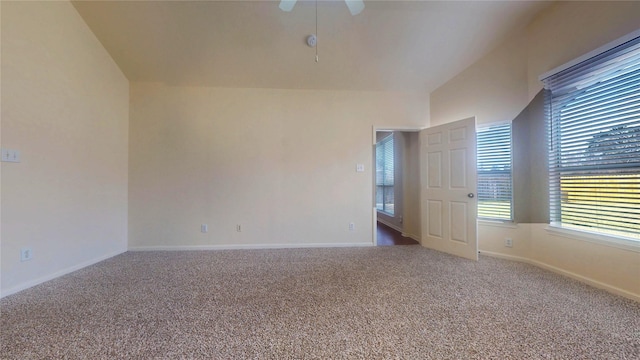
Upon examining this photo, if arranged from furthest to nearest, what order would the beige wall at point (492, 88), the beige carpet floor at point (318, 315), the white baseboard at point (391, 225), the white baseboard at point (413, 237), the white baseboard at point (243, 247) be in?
the white baseboard at point (391, 225) → the white baseboard at point (413, 237) → the white baseboard at point (243, 247) → the beige wall at point (492, 88) → the beige carpet floor at point (318, 315)

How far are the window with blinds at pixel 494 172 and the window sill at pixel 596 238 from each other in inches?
20.1

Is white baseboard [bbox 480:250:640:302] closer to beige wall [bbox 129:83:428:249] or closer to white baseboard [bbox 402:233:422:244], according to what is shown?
white baseboard [bbox 402:233:422:244]

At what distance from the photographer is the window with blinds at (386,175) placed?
19.5 ft

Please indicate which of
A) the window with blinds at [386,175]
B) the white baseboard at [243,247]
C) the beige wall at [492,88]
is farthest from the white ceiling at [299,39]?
the white baseboard at [243,247]

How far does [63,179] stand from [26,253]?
32.0 inches

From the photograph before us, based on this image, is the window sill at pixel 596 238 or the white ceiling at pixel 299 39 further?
the white ceiling at pixel 299 39

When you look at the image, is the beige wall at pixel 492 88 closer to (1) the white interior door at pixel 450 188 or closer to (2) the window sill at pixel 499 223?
(1) the white interior door at pixel 450 188

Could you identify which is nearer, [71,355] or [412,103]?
[71,355]

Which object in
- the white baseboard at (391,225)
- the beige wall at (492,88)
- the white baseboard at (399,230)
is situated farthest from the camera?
the white baseboard at (391,225)

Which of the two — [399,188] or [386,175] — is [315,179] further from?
[386,175]

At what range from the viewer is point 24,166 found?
7.73ft

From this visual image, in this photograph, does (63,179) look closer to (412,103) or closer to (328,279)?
(328,279)

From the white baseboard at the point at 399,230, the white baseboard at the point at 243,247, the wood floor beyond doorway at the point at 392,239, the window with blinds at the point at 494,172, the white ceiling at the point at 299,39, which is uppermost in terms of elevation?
the white ceiling at the point at 299,39

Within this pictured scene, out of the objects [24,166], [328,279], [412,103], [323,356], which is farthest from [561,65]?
[24,166]
